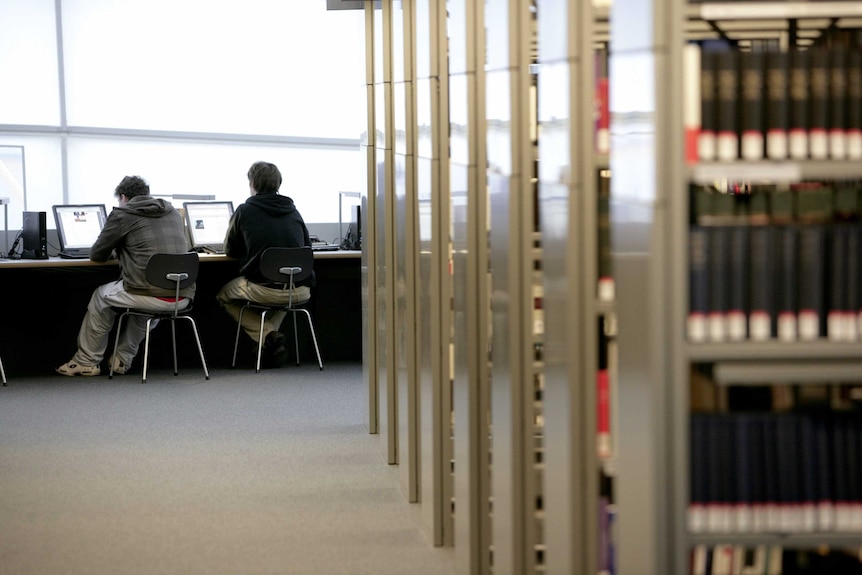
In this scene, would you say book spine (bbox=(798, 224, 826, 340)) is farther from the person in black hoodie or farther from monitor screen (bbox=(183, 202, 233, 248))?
monitor screen (bbox=(183, 202, 233, 248))

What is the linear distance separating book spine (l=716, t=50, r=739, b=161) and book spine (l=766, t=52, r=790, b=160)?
6 centimetres

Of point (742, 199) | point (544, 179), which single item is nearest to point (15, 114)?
point (544, 179)

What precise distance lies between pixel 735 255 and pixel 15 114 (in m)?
7.13

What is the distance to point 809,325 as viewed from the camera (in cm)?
185

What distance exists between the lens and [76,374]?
6.71m

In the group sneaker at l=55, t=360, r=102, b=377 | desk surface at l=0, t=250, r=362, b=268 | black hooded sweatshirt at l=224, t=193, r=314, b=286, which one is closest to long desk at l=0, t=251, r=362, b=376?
desk surface at l=0, t=250, r=362, b=268

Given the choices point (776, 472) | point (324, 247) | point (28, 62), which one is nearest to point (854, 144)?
point (776, 472)

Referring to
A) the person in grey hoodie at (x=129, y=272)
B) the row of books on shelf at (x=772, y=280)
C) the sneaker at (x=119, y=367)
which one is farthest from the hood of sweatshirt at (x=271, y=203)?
the row of books on shelf at (x=772, y=280)

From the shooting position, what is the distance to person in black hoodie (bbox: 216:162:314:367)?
22.2 feet

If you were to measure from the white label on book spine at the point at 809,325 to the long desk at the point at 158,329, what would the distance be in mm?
5270

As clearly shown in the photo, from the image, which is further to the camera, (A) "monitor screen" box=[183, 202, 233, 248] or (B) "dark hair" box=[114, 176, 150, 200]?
(A) "monitor screen" box=[183, 202, 233, 248]

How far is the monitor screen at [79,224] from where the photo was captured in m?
6.89

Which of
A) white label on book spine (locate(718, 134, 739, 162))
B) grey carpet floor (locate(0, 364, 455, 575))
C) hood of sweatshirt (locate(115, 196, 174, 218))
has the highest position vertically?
white label on book spine (locate(718, 134, 739, 162))

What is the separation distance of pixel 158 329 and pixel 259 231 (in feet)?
3.03
